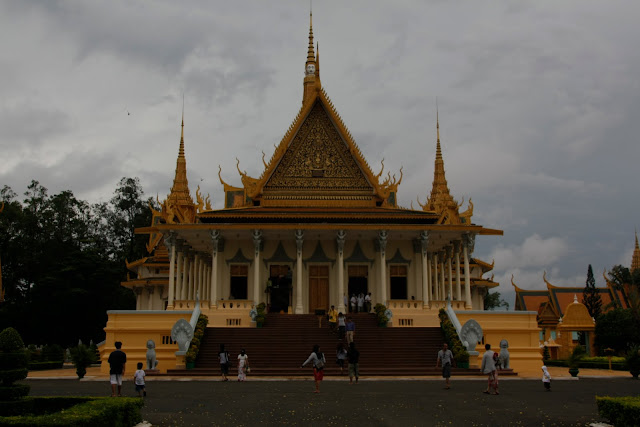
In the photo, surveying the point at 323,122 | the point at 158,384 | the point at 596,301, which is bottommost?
the point at 158,384

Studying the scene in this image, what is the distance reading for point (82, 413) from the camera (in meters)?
8.77

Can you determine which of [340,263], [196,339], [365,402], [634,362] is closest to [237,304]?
[340,263]

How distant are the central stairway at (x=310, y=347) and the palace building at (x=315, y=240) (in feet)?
5.88

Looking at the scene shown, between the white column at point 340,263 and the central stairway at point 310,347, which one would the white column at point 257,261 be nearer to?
the central stairway at point 310,347

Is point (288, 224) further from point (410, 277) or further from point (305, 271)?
point (410, 277)

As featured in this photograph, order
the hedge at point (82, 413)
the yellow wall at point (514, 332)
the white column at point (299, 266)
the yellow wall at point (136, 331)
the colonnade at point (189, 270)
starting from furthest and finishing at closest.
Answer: the colonnade at point (189, 270) → the white column at point (299, 266) → the yellow wall at point (514, 332) → the yellow wall at point (136, 331) → the hedge at point (82, 413)

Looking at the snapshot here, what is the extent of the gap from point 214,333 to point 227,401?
10.00m

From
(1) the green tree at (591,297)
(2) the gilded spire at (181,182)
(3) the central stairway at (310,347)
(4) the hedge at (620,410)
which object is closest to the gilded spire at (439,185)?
(1) the green tree at (591,297)

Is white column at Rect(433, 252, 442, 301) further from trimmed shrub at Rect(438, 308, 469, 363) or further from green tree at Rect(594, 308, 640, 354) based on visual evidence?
green tree at Rect(594, 308, 640, 354)

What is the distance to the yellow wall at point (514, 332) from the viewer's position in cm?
2356

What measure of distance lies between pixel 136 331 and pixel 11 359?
13.3 m

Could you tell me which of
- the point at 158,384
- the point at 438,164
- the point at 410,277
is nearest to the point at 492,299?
the point at 438,164

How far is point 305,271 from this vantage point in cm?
3027

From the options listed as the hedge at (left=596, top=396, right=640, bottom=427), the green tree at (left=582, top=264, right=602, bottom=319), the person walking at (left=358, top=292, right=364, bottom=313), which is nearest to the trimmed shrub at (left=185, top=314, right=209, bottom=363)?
the person walking at (left=358, top=292, right=364, bottom=313)
